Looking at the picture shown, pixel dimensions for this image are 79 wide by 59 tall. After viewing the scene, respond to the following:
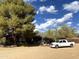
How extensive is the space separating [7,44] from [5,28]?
619 centimetres

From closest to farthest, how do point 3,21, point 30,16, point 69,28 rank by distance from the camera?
point 3,21, point 30,16, point 69,28

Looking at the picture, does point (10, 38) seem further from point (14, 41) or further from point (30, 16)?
point (30, 16)

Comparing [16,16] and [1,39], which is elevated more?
[16,16]

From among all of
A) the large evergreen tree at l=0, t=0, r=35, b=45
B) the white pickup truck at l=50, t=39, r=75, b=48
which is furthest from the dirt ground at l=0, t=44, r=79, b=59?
the large evergreen tree at l=0, t=0, r=35, b=45

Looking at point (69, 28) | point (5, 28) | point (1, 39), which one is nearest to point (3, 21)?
point (5, 28)

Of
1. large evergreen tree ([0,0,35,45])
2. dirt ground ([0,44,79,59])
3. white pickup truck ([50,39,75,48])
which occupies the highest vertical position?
large evergreen tree ([0,0,35,45])

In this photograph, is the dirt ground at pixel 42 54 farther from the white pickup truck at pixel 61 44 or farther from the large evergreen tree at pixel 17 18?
the large evergreen tree at pixel 17 18

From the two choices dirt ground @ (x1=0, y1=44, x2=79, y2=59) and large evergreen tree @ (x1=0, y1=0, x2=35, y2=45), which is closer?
dirt ground @ (x1=0, y1=44, x2=79, y2=59)

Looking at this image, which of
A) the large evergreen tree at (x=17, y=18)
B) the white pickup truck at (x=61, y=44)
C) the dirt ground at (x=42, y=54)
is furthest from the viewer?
the large evergreen tree at (x=17, y=18)

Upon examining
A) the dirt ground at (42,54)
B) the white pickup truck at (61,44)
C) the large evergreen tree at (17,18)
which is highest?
the large evergreen tree at (17,18)

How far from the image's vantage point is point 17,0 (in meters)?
53.5

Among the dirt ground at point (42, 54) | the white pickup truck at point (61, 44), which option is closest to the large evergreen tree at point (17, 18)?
the white pickup truck at point (61, 44)

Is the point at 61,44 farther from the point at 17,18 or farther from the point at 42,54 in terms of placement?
the point at 42,54

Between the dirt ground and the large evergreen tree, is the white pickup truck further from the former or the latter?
the large evergreen tree
